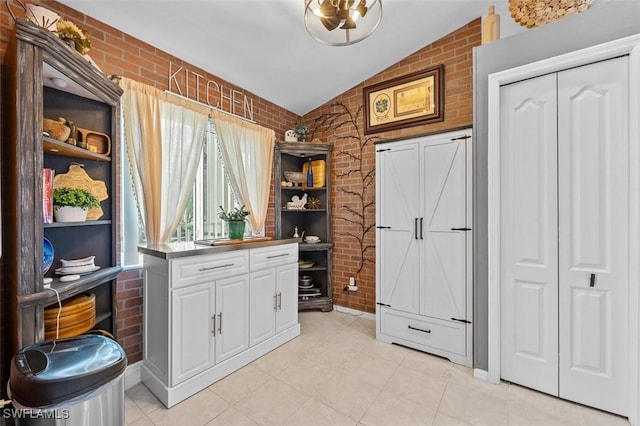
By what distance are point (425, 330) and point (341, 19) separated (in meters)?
2.59

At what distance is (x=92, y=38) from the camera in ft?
6.31

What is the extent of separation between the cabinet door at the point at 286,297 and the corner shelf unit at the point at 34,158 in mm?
1371

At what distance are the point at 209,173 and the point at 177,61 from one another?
102 cm

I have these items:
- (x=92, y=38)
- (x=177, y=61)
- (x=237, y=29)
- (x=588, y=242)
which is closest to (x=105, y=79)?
(x=92, y=38)

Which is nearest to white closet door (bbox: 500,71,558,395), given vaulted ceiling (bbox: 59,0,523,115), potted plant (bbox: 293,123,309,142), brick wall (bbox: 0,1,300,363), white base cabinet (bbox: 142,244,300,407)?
vaulted ceiling (bbox: 59,0,523,115)

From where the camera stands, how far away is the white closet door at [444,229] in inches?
91.0

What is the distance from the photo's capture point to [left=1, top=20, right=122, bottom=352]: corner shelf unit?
124 centimetres

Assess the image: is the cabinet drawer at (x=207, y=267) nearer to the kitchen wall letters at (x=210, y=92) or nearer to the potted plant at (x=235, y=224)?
the potted plant at (x=235, y=224)

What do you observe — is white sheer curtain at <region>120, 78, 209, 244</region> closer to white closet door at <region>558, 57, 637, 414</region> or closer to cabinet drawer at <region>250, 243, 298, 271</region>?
cabinet drawer at <region>250, 243, 298, 271</region>

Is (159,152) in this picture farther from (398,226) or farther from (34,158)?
(398,226)

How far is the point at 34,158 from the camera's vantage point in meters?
1.28

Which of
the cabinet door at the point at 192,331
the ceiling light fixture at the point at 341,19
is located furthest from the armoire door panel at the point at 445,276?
the cabinet door at the point at 192,331

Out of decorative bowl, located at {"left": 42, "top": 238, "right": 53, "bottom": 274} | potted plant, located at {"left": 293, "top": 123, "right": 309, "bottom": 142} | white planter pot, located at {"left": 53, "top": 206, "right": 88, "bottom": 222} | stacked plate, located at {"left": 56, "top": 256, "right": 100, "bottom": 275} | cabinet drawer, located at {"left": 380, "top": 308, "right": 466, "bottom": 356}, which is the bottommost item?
cabinet drawer, located at {"left": 380, "top": 308, "right": 466, "bottom": 356}

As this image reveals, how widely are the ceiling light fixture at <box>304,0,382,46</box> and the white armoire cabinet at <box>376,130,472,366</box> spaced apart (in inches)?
40.8
